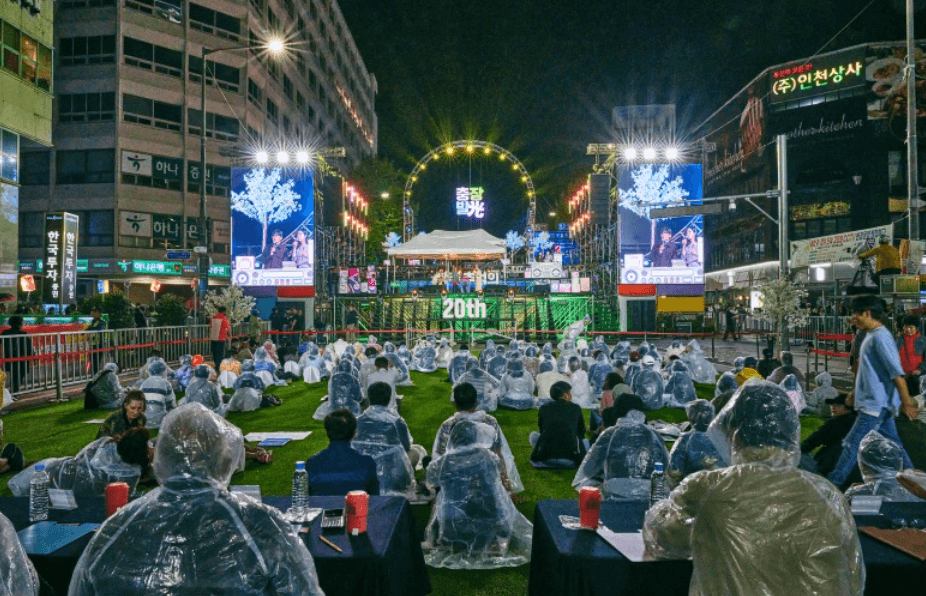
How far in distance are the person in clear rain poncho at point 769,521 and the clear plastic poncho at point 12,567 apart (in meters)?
2.49

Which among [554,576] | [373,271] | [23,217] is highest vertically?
[23,217]

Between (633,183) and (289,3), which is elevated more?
(289,3)

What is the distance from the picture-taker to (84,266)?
3775 centimetres

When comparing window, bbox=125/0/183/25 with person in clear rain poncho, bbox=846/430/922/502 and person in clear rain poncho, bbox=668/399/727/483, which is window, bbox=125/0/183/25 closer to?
person in clear rain poncho, bbox=668/399/727/483

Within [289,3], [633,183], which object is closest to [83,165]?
[289,3]

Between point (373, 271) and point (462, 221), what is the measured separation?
1791 cm

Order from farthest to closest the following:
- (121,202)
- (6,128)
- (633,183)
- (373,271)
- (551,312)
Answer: (121,202)
(373,271)
(551,312)
(633,183)
(6,128)

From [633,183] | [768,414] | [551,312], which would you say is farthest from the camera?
[551,312]

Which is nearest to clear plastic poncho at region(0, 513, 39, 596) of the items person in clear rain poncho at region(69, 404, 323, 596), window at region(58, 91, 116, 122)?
person in clear rain poncho at region(69, 404, 323, 596)

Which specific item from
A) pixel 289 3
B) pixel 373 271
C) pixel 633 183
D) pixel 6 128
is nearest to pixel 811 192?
pixel 633 183

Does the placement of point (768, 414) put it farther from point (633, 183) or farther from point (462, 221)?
point (462, 221)

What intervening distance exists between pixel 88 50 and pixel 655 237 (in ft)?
113

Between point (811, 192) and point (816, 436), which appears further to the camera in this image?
point (811, 192)

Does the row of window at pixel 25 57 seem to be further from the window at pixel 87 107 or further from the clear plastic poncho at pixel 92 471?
the clear plastic poncho at pixel 92 471
